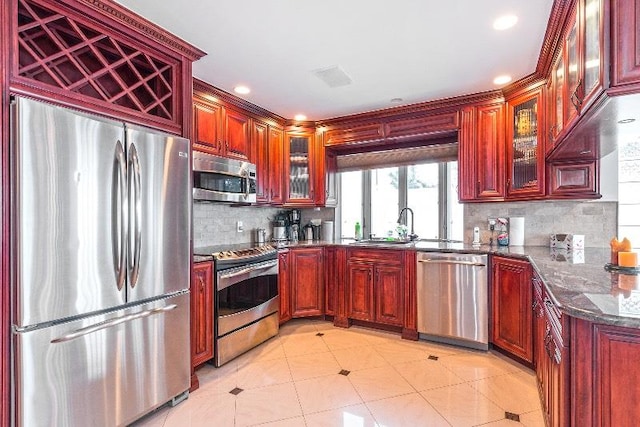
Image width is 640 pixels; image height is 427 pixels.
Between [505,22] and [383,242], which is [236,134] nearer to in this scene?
[383,242]

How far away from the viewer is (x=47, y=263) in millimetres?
1586

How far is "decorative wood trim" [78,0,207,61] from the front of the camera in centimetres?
188

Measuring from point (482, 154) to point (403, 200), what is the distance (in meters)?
1.34

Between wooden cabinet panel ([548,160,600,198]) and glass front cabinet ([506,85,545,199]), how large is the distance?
88 millimetres

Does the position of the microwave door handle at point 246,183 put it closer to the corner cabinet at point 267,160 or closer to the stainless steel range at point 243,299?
the corner cabinet at point 267,160

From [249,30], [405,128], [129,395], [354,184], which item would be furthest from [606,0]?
[354,184]

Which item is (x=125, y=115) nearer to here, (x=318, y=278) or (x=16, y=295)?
(x=16, y=295)

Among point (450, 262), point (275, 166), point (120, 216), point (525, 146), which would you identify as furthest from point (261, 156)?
point (525, 146)

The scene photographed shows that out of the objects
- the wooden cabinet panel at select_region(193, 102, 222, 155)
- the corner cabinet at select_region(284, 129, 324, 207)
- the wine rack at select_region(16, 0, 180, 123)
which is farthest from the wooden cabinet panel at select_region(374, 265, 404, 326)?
the wine rack at select_region(16, 0, 180, 123)

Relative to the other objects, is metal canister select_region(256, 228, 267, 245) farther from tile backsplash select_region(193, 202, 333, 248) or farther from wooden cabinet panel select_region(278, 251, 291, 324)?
wooden cabinet panel select_region(278, 251, 291, 324)

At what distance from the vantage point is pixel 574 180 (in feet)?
9.13

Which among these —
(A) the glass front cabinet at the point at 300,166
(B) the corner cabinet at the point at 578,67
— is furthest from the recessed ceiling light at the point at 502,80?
(A) the glass front cabinet at the point at 300,166

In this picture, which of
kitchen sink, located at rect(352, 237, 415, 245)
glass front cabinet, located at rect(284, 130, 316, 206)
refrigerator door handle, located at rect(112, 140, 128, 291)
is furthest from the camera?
glass front cabinet, located at rect(284, 130, 316, 206)

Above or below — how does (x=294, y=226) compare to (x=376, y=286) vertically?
above
